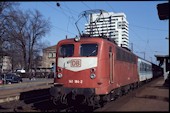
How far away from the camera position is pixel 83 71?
13125 millimetres

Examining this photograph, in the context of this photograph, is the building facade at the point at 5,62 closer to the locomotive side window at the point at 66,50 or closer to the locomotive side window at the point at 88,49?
the locomotive side window at the point at 66,50

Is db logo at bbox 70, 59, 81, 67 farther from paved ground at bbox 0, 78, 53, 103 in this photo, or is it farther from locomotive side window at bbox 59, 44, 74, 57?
paved ground at bbox 0, 78, 53, 103

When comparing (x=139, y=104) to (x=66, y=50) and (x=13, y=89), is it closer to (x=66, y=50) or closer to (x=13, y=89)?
(x=66, y=50)

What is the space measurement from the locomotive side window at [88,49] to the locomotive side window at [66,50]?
505mm

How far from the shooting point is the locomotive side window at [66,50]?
13.8 meters

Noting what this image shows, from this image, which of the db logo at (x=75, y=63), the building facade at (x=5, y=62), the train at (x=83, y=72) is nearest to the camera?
the train at (x=83, y=72)

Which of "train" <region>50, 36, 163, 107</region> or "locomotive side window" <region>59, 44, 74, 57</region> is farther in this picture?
"locomotive side window" <region>59, 44, 74, 57</region>

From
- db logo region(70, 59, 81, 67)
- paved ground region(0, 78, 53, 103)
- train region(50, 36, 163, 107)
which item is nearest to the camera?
train region(50, 36, 163, 107)

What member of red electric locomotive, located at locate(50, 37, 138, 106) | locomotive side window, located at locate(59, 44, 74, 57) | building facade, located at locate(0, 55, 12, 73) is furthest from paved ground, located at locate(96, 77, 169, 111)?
building facade, located at locate(0, 55, 12, 73)

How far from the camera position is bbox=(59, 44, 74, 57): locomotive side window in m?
13.8

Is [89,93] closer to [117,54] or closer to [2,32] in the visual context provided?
[117,54]

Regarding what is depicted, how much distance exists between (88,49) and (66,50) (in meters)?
1.14

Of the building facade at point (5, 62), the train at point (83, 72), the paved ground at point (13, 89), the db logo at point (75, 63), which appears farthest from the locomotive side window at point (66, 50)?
the building facade at point (5, 62)

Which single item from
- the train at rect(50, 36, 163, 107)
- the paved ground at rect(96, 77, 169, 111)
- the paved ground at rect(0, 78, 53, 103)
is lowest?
the paved ground at rect(0, 78, 53, 103)
